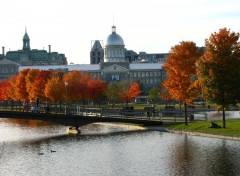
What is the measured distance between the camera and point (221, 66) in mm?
Result: 69188

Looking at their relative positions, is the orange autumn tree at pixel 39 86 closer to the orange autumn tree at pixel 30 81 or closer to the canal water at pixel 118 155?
the orange autumn tree at pixel 30 81

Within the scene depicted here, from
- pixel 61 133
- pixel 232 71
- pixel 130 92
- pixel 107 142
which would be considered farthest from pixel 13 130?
pixel 130 92

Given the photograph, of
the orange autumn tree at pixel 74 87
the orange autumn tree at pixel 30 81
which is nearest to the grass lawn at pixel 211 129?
the orange autumn tree at pixel 74 87

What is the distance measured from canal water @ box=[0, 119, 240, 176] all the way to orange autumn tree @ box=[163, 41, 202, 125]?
711cm

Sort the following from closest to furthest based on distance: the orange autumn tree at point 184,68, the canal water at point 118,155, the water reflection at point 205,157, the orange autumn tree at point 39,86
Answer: the water reflection at point 205,157
the canal water at point 118,155
the orange autumn tree at point 184,68
the orange autumn tree at point 39,86

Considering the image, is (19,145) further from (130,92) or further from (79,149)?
(130,92)

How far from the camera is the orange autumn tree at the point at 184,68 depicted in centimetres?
7731

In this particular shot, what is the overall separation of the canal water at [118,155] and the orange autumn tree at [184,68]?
7110mm

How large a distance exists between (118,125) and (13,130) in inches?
646

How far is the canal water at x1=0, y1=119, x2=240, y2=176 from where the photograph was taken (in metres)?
47.7

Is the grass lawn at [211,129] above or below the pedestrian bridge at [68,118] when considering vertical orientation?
below

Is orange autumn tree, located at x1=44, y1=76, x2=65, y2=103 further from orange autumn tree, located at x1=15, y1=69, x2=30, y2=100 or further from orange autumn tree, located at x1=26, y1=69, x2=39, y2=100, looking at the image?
orange autumn tree, located at x1=15, y1=69, x2=30, y2=100

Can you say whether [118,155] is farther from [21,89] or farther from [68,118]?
[21,89]

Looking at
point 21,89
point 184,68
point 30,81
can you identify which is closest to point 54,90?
point 30,81
